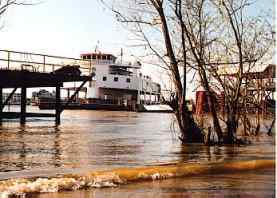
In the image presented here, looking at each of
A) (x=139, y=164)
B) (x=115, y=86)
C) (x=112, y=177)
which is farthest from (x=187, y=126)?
(x=115, y=86)

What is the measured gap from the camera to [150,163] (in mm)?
9859

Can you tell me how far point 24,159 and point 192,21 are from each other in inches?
280

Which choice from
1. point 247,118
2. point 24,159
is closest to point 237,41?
point 247,118

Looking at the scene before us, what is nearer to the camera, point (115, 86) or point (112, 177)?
point (112, 177)

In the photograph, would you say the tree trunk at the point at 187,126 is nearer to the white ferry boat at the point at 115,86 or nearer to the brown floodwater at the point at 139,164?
the brown floodwater at the point at 139,164

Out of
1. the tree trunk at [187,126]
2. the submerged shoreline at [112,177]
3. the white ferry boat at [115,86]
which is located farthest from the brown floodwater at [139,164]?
the white ferry boat at [115,86]

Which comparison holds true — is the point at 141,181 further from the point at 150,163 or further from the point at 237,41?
the point at 237,41

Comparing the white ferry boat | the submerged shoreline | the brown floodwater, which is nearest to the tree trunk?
the brown floodwater

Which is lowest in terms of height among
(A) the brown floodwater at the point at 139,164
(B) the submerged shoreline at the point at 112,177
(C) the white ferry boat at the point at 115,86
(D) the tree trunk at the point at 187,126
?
(A) the brown floodwater at the point at 139,164

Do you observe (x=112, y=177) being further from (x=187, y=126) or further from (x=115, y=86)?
(x=115, y=86)

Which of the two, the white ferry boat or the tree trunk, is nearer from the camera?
the tree trunk

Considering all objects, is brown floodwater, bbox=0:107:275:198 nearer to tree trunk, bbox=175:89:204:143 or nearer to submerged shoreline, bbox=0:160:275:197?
submerged shoreline, bbox=0:160:275:197

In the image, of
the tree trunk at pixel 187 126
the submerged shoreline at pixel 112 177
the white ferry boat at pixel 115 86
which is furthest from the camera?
the white ferry boat at pixel 115 86

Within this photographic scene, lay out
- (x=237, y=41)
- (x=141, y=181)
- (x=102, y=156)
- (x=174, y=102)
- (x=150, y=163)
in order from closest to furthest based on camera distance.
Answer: (x=141, y=181)
(x=150, y=163)
(x=102, y=156)
(x=174, y=102)
(x=237, y=41)
